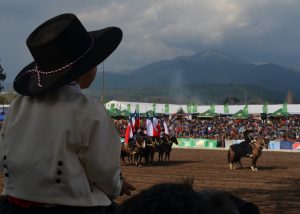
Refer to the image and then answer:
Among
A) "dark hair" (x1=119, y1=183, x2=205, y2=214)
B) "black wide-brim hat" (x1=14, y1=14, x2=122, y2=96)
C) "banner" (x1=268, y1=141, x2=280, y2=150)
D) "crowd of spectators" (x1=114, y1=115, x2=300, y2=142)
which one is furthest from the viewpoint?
"crowd of spectators" (x1=114, y1=115, x2=300, y2=142)

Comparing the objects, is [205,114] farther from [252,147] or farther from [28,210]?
[28,210]

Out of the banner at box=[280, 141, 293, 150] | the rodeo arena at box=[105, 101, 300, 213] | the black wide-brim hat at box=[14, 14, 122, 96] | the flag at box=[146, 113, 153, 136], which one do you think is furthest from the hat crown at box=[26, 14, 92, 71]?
the banner at box=[280, 141, 293, 150]

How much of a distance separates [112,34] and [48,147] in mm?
741

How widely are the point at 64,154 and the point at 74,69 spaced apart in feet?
1.40

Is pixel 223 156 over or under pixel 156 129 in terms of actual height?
under

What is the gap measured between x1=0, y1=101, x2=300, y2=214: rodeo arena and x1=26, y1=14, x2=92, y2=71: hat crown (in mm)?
374

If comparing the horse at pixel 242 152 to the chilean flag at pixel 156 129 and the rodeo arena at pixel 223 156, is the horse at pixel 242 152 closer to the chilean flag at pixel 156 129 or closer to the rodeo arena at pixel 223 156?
the rodeo arena at pixel 223 156

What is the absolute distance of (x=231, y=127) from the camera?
5400 centimetres

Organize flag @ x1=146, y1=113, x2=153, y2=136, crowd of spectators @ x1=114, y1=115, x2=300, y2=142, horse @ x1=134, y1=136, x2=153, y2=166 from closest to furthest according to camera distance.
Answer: horse @ x1=134, y1=136, x2=153, y2=166 → flag @ x1=146, y1=113, x2=153, y2=136 → crowd of spectators @ x1=114, y1=115, x2=300, y2=142

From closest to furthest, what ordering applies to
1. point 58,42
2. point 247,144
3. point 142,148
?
point 58,42 < point 247,144 < point 142,148

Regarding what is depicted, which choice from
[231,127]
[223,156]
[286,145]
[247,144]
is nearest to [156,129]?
[247,144]

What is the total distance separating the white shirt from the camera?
8.01ft

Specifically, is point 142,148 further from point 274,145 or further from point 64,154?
point 274,145

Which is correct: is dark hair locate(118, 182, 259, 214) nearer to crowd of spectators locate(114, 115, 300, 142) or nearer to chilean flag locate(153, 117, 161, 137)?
chilean flag locate(153, 117, 161, 137)
